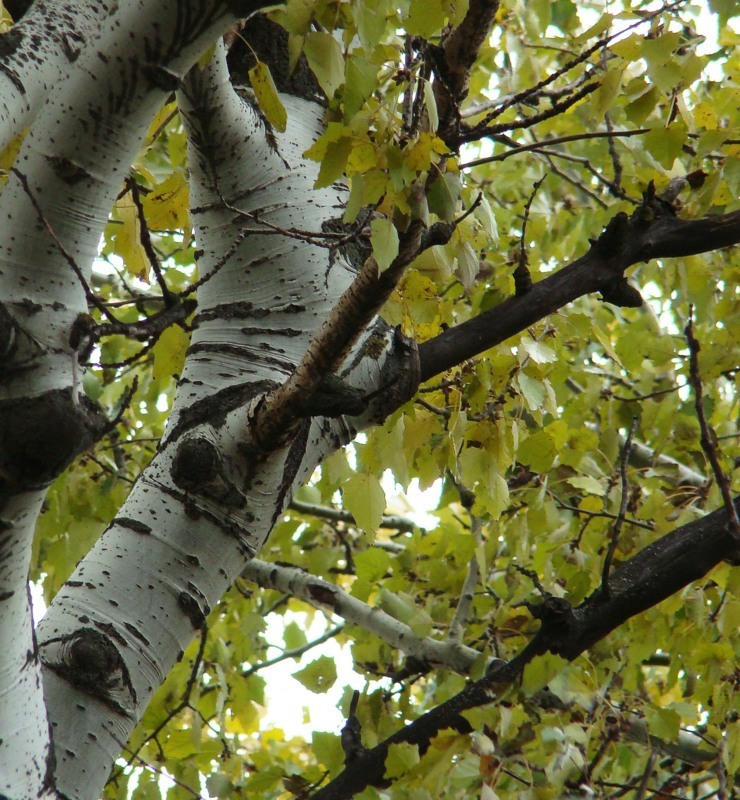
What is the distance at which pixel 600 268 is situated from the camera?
148 cm

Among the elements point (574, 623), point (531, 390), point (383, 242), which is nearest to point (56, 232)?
point (383, 242)

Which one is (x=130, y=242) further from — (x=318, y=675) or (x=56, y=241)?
(x=318, y=675)

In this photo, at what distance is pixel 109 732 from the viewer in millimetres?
1260

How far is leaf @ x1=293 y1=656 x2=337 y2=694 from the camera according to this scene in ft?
7.11

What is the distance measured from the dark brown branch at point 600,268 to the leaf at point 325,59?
1.56 ft

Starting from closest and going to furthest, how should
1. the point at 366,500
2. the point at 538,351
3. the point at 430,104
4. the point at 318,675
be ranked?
the point at 430,104 → the point at 538,351 → the point at 366,500 → the point at 318,675

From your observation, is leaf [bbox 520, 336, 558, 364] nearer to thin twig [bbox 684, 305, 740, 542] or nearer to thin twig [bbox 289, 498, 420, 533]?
thin twig [bbox 684, 305, 740, 542]

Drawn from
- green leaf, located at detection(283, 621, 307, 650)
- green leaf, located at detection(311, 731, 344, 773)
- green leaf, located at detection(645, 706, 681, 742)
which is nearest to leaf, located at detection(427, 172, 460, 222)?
green leaf, located at detection(645, 706, 681, 742)

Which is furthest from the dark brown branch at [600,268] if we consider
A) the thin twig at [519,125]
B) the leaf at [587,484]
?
the leaf at [587,484]

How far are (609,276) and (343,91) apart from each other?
57cm

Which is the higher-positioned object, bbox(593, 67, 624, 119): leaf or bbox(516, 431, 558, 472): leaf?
bbox(593, 67, 624, 119): leaf

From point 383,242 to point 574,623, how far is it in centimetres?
87

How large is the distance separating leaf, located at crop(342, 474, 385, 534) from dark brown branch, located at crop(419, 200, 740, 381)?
1.45ft

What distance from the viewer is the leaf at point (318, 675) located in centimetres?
217
